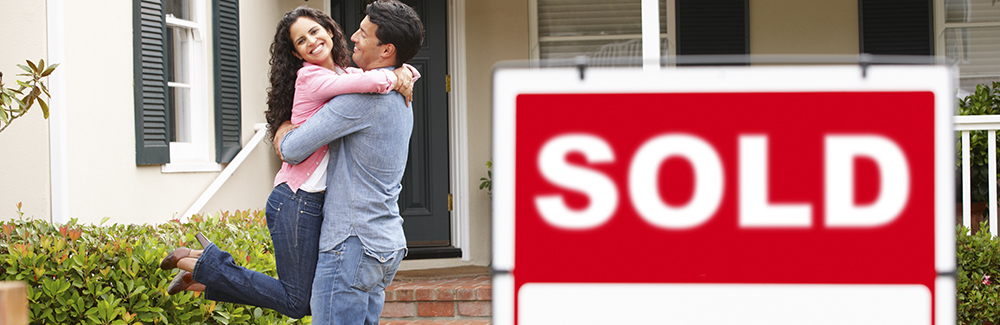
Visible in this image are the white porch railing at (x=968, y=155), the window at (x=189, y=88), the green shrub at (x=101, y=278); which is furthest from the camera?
the window at (x=189, y=88)

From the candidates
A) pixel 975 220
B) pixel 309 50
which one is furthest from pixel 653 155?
pixel 975 220

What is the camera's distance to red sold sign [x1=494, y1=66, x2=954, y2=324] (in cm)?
104

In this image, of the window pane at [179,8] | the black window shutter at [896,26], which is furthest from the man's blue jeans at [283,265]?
the black window shutter at [896,26]

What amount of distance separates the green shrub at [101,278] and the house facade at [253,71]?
877mm

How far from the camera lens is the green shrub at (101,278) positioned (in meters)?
3.02

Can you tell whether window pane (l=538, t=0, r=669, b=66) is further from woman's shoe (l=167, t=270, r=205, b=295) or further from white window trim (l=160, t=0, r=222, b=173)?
woman's shoe (l=167, t=270, r=205, b=295)

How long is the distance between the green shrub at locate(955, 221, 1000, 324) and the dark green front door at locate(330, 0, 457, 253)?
3.59m

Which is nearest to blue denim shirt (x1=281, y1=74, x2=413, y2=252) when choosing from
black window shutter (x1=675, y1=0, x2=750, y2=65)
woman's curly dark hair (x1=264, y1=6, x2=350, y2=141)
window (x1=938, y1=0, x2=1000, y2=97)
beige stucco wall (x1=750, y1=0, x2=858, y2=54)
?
woman's curly dark hair (x1=264, y1=6, x2=350, y2=141)

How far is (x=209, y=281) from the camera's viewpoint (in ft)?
8.18

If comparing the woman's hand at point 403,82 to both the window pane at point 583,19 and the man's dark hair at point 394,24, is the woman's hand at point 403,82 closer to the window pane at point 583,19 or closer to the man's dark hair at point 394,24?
the man's dark hair at point 394,24

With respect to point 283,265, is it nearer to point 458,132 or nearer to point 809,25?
point 458,132

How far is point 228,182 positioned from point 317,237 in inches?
124

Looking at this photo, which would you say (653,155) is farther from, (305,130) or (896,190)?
(305,130)

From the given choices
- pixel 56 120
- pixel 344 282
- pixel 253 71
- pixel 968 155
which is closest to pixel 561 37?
pixel 253 71
